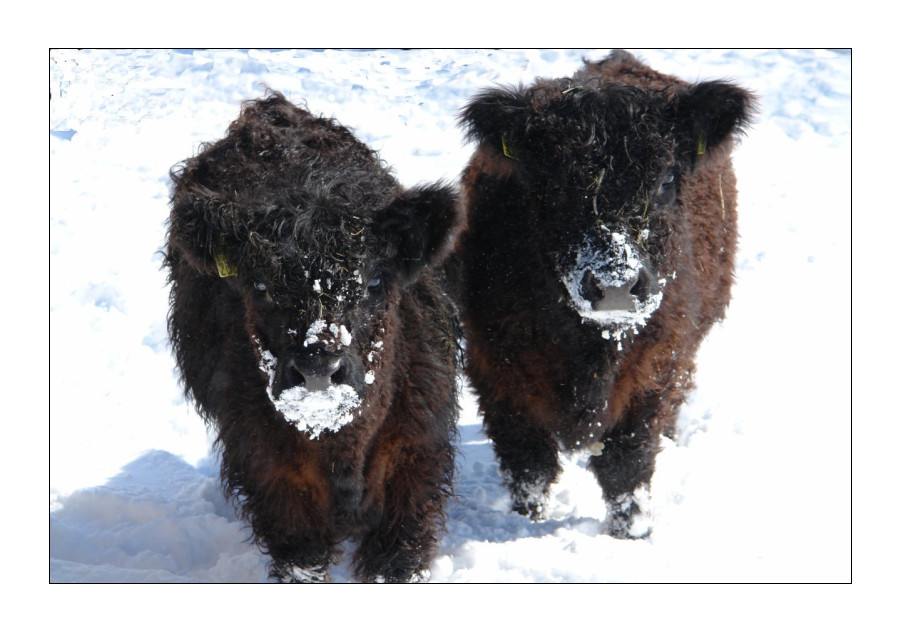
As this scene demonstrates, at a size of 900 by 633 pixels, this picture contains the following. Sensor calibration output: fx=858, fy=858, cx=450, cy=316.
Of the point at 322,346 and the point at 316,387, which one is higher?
the point at 322,346

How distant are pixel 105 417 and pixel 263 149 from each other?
8.96ft

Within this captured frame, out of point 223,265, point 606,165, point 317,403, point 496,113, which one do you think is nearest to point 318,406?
point 317,403

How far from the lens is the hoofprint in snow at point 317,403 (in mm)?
3285

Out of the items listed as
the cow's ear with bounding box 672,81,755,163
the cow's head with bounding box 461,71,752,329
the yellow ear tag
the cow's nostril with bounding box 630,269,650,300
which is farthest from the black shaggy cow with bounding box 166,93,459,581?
the cow's ear with bounding box 672,81,755,163

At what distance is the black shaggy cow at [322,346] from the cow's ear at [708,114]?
1.38 meters

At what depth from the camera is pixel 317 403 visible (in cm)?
330

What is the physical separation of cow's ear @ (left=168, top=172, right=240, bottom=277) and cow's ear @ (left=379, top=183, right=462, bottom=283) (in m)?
0.65

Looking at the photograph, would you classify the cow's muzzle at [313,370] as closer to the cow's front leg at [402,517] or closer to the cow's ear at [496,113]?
the cow's front leg at [402,517]

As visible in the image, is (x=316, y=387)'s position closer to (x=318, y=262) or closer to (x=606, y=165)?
(x=318, y=262)

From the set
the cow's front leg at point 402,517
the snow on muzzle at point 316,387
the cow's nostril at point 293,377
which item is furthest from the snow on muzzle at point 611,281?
the cow's nostril at point 293,377

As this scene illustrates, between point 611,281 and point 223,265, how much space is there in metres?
1.71

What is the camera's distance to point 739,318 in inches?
295

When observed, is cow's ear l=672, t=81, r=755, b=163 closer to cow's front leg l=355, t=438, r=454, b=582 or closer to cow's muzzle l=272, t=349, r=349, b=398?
cow's front leg l=355, t=438, r=454, b=582

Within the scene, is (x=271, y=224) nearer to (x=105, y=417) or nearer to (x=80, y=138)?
(x=105, y=417)
